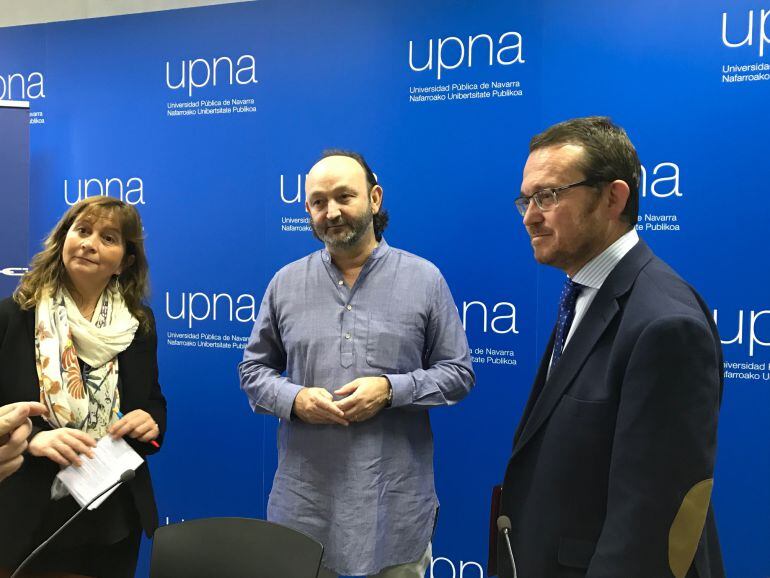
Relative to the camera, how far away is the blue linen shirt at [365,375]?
230cm

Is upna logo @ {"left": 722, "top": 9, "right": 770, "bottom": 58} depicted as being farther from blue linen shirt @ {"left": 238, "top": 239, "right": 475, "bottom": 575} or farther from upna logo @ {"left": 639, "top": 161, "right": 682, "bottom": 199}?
blue linen shirt @ {"left": 238, "top": 239, "right": 475, "bottom": 575}

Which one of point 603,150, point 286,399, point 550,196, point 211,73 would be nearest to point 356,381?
point 286,399

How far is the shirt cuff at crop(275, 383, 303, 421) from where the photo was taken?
90.5 inches

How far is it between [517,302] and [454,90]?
1012mm

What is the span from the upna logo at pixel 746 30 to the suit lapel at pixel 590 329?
1786mm

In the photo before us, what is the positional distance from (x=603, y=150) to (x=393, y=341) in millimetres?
1035

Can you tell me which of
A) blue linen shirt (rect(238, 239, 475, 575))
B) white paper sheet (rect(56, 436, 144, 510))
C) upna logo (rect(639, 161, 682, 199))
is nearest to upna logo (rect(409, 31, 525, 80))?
upna logo (rect(639, 161, 682, 199))

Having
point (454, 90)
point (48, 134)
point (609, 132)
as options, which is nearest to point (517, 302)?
point (454, 90)

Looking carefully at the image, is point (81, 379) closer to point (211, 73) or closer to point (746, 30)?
point (211, 73)

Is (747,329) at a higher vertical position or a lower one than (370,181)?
lower

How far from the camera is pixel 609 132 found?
1.61 metres

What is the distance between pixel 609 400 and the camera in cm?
142

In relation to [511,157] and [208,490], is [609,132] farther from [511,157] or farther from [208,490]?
[208,490]

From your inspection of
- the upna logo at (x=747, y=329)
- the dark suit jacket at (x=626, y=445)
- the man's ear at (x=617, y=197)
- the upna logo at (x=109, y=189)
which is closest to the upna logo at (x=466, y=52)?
the upna logo at (x=747, y=329)
